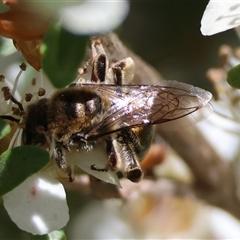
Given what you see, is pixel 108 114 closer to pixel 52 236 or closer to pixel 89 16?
pixel 52 236

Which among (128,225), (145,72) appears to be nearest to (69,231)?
(128,225)

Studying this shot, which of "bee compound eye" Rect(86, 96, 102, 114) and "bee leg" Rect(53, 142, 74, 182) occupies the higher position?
"bee compound eye" Rect(86, 96, 102, 114)

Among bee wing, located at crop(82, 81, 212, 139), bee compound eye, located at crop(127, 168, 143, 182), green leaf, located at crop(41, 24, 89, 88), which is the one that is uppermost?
green leaf, located at crop(41, 24, 89, 88)

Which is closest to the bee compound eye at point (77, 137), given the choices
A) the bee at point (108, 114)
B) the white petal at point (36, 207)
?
the bee at point (108, 114)

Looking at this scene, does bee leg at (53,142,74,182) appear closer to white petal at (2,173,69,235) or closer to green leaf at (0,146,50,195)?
white petal at (2,173,69,235)

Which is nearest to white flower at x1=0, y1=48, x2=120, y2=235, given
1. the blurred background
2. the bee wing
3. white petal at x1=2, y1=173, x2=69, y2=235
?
white petal at x1=2, y1=173, x2=69, y2=235

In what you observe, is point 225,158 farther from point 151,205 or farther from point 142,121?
point 142,121
